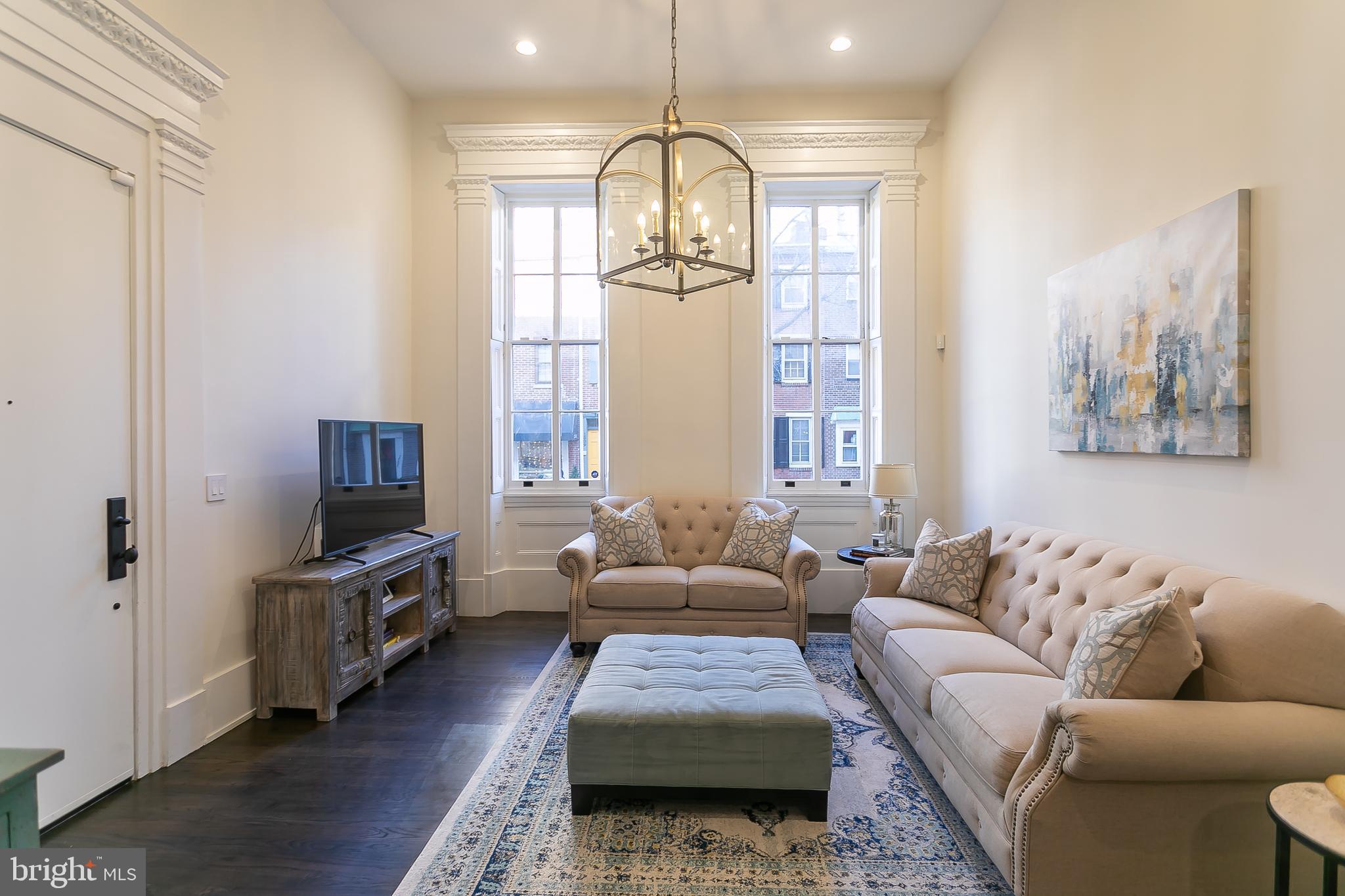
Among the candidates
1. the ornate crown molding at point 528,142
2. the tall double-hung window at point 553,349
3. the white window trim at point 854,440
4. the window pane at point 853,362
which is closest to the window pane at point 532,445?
the tall double-hung window at point 553,349

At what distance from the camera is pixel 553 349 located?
16.3 ft

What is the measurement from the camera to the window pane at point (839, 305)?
4.89 meters

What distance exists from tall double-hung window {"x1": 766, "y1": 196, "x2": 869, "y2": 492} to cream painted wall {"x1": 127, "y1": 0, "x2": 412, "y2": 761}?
2.91 metres

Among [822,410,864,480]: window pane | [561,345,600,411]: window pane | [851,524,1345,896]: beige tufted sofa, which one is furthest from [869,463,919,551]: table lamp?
[561,345,600,411]: window pane

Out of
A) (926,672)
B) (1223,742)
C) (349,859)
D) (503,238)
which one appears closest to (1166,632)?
(1223,742)

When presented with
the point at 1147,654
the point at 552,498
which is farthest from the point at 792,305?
the point at 1147,654

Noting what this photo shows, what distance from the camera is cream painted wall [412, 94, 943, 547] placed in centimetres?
465

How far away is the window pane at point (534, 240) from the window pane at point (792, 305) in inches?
69.8

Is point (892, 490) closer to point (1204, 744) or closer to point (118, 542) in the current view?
point (1204, 744)

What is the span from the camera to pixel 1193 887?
1.60 m

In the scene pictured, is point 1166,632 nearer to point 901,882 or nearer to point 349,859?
point 901,882

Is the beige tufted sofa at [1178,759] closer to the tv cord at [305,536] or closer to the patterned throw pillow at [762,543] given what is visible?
the patterned throw pillow at [762,543]

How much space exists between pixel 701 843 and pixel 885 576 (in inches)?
73.1

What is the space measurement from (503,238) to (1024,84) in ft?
11.8
